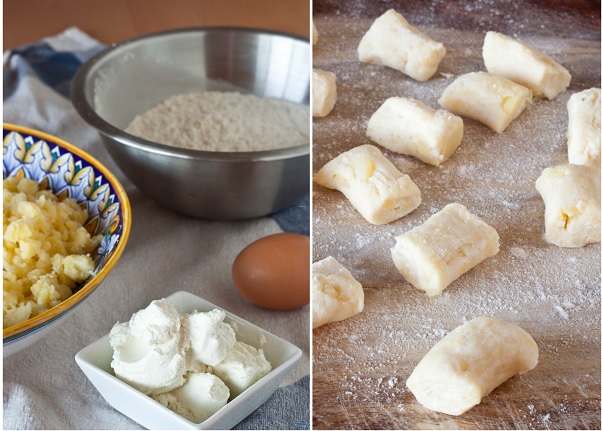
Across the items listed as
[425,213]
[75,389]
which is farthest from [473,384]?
[75,389]

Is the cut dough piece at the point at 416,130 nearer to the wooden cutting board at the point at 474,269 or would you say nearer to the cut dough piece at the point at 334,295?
the wooden cutting board at the point at 474,269

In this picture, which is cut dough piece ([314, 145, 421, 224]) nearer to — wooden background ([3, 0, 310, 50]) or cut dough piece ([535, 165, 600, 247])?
cut dough piece ([535, 165, 600, 247])

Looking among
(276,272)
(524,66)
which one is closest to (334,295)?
(276,272)

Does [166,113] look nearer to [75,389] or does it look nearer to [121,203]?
[121,203]

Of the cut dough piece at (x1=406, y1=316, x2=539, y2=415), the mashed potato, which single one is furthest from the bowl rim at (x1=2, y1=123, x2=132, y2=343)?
the cut dough piece at (x1=406, y1=316, x2=539, y2=415)

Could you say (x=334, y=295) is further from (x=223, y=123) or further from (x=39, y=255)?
(x=223, y=123)

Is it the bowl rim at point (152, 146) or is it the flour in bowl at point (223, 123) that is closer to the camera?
the bowl rim at point (152, 146)

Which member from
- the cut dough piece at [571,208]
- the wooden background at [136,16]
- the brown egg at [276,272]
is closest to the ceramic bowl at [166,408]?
the brown egg at [276,272]
